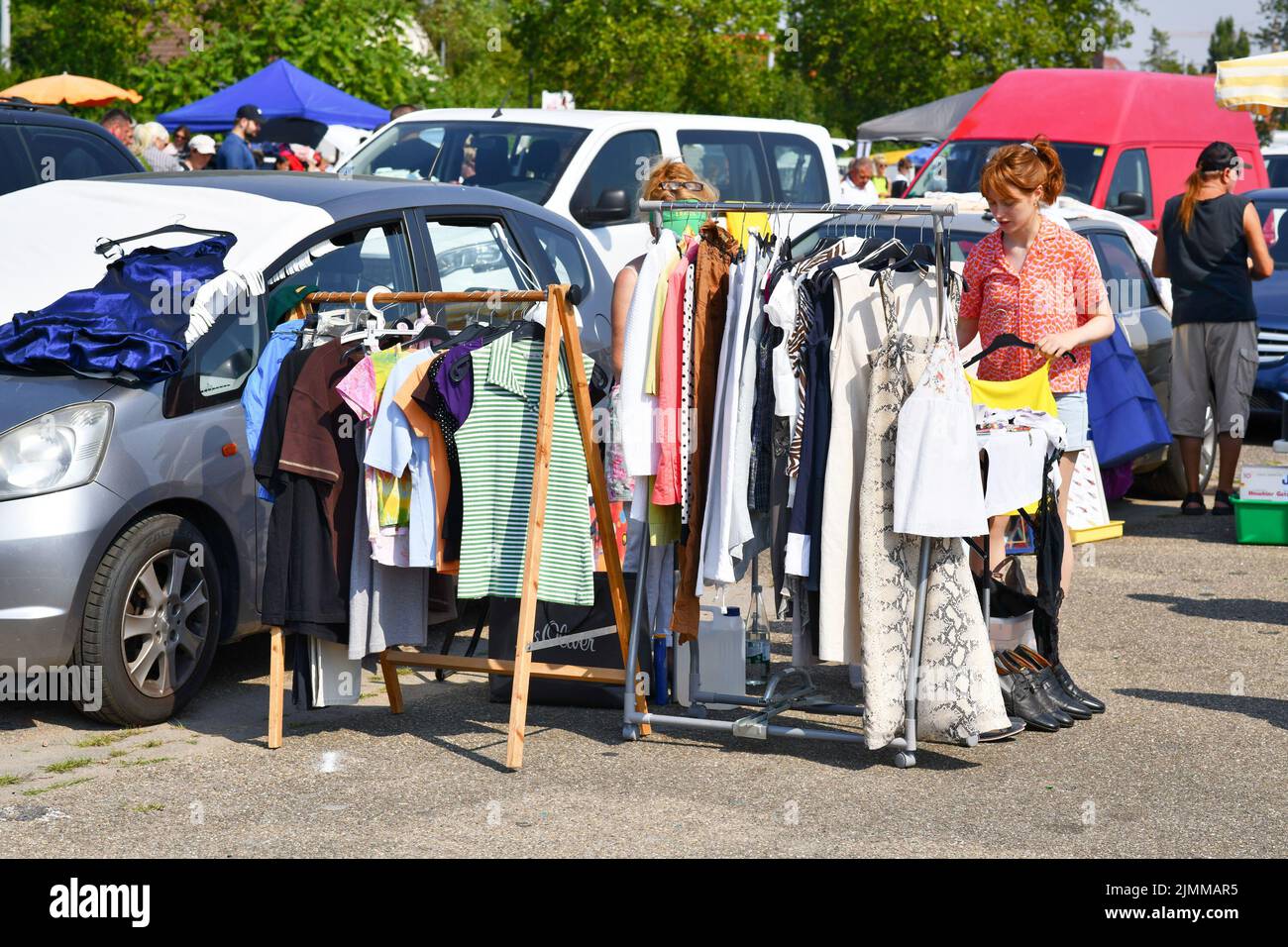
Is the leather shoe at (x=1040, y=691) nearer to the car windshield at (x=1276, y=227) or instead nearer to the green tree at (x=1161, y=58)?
the car windshield at (x=1276, y=227)

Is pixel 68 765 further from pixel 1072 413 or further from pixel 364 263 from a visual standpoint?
pixel 1072 413

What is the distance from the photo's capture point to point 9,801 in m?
5.16

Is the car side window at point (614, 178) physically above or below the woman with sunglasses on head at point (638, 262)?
above

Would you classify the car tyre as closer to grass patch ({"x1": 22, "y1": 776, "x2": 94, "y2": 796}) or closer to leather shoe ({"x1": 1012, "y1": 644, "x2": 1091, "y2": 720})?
grass patch ({"x1": 22, "y1": 776, "x2": 94, "y2": 796})

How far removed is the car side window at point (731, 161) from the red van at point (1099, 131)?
7.20 ft

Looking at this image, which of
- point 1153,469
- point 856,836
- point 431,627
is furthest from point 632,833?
point 1153,469

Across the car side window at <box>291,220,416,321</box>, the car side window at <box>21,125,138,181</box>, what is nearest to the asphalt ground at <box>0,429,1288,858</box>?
the car side window at <box>291,220,416,321</box>

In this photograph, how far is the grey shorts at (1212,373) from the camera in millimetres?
9953

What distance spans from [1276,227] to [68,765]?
37.4ft

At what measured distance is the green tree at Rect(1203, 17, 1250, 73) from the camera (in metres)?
118

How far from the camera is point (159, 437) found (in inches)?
230

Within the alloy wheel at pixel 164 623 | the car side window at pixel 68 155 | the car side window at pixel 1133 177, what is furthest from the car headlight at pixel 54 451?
the car side window at pixel 1133 177

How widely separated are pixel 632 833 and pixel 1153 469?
694cm

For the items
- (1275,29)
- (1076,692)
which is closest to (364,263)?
(1076,692)
